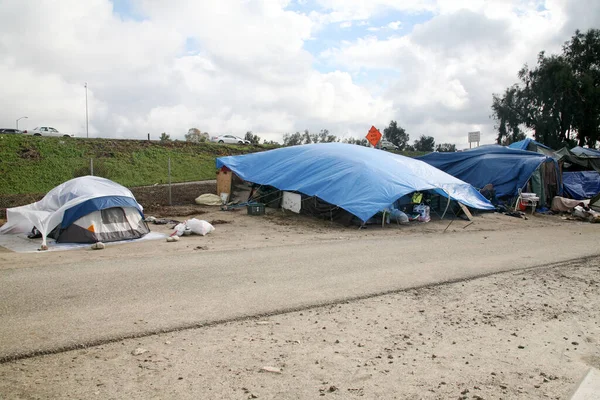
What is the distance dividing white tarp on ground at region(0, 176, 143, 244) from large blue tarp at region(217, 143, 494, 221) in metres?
6.44

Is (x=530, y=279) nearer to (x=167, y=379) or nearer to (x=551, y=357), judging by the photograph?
(x=551, y=357)

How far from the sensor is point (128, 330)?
5.16 meters

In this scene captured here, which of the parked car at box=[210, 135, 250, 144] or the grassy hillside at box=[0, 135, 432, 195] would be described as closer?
the grassy hillside at box=[0, 135, 432, 195]

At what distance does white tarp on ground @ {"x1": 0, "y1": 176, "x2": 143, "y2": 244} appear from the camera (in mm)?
11125

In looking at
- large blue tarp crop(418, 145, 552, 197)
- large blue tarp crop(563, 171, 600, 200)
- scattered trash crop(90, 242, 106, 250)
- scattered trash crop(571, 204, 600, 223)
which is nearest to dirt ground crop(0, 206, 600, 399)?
scattered trash crop(90, 242, 106, 250)

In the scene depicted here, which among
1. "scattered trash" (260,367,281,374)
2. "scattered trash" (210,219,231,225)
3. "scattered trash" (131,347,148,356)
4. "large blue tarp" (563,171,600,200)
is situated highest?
"large blue tarp" (563,171,600,200)

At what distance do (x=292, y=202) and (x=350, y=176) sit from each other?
7.90 ft

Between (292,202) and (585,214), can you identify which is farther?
(585,214)

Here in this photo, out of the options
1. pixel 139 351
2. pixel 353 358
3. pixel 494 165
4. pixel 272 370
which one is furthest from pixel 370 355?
pixel 494 165

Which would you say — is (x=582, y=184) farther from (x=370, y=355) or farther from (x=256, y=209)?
(x=370, y=355)

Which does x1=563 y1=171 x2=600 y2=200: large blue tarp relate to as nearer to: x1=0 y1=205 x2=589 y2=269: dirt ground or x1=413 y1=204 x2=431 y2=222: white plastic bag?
x1=0 y1=205 x2=589 y2=269: dirt ground

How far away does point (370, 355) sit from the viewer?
15.2ft

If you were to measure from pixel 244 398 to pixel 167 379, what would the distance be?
0.76m

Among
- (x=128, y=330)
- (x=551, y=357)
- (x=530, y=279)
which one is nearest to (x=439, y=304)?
(x=551, y=357)
